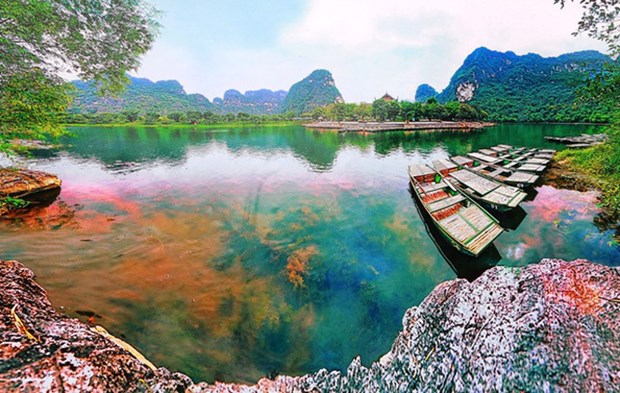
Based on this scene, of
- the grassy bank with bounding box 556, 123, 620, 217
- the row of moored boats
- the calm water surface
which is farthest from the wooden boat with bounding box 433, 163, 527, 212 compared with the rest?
the grassy bank with bounding box 556, 123, 620, 217

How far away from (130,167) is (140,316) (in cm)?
2087

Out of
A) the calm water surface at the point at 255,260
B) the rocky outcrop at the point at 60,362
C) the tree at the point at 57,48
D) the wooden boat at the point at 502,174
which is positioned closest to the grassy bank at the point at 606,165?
the calm water surface at the point at 255,260

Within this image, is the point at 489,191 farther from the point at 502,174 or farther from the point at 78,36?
the point at 78,36

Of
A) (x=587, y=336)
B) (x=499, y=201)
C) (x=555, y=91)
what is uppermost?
(x=555, y=91)

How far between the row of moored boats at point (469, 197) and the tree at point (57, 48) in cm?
1257

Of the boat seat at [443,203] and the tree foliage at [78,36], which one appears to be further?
the boat seat at [443,203]

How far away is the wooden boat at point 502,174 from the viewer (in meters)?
14.8

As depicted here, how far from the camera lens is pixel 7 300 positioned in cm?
331

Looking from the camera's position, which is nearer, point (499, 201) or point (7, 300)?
point (7, 300)

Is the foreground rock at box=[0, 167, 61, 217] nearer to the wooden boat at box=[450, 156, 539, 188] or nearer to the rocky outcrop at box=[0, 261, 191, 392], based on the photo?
the rocky outcrop at box=[0, 261, 191, 392]

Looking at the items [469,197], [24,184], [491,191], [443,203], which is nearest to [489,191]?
[491,191]

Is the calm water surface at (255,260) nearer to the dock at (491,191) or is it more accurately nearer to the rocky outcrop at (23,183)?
the dock at (491,191)

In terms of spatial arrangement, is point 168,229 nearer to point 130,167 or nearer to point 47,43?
point 47,43

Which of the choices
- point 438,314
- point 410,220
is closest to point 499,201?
point 410,220
